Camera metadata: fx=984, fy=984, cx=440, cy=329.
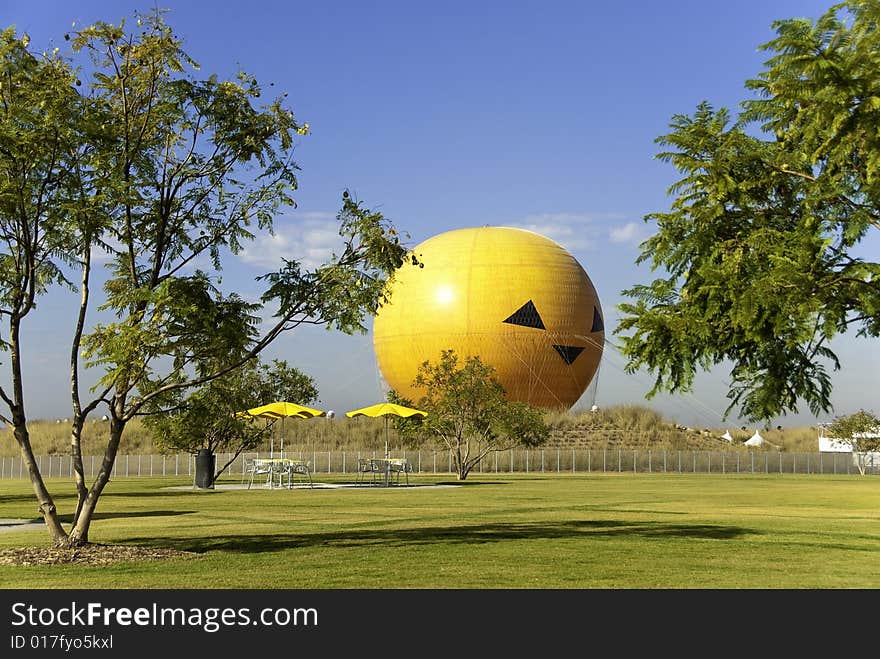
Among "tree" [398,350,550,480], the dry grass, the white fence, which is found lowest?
the white fence

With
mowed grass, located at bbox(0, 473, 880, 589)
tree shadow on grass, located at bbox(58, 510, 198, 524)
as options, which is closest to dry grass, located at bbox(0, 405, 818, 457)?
mowed grass, located at bbox(0, 473, 880, 589)

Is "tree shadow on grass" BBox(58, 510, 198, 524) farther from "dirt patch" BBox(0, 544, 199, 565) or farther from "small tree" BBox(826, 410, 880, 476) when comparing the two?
"small tree" BBox(826, 410, 880, 476)

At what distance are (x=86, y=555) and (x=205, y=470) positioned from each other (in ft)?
67.3

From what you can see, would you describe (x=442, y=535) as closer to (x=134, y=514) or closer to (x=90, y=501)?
(x=90, y=501)

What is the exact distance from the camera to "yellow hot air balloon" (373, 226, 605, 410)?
190 feet

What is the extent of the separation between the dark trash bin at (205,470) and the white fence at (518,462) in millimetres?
17954

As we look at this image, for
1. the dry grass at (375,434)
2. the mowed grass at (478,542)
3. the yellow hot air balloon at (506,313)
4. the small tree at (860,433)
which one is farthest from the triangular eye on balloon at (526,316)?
the mowed grass at (478,542)

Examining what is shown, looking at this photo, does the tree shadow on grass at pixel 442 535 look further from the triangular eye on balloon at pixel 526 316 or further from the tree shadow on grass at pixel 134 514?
the triangular eye on balloon at pixel 526 316

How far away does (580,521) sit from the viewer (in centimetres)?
1850

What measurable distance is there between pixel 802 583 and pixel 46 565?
29.2ft

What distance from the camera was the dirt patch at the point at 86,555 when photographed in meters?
12.4

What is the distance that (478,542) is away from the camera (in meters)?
14.6

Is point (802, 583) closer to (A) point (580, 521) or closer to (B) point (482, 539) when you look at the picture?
(B) point (482, 539)

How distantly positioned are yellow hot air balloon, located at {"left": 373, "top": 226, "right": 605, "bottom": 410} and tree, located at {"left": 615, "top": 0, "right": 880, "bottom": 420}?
143 feet
